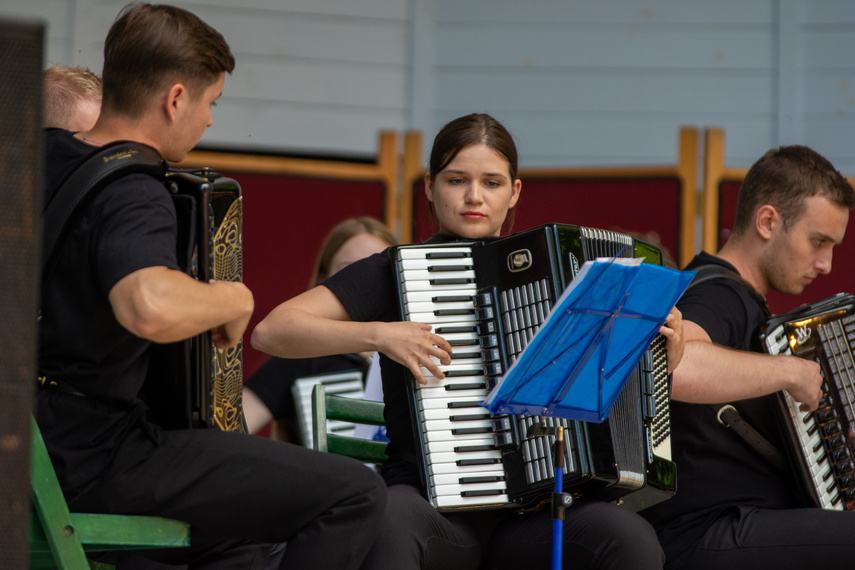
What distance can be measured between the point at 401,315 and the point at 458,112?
3.69 meters

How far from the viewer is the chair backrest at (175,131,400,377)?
4.89 metres

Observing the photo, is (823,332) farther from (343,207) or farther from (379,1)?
(379,1)

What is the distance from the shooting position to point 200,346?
210 cm

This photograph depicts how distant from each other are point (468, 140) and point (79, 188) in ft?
3.64

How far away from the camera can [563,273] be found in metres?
2.37

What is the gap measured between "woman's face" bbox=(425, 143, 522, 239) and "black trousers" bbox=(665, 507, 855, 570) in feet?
3.30

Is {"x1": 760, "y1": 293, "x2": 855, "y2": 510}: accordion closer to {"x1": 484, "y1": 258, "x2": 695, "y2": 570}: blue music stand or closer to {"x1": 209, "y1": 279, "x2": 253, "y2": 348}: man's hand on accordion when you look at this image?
{"x1": 484, "y1": 258, "x2": 695, "y2": 570}: blue music stand

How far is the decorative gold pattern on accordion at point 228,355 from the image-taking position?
2.23 metres

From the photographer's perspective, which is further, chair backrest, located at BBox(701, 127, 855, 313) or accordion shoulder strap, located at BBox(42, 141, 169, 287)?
chair backrest, located at BBox(701, 127, 855, 313)

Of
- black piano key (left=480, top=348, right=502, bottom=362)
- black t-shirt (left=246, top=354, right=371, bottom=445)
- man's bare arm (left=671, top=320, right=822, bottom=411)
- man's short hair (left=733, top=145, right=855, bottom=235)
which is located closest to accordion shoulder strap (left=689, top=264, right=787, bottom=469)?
man's bare arm (left=671, top=320, right=822, bottom=411)

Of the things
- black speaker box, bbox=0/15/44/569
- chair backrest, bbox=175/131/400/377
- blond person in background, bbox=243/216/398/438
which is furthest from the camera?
chair backrest, bbox=175/131/400/377

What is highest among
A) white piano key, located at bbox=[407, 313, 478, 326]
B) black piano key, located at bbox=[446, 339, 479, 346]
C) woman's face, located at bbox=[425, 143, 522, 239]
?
woman's face, located at bbox=[425, 143, 522, 239]

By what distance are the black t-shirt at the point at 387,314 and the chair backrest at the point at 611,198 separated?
214 cm

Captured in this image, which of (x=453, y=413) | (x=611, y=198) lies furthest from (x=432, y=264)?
(x=611, y=198)
